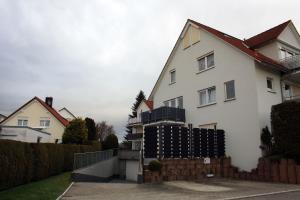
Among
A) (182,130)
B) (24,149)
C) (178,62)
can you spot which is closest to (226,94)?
(182,130)

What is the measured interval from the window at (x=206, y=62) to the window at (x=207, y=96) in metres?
1.82

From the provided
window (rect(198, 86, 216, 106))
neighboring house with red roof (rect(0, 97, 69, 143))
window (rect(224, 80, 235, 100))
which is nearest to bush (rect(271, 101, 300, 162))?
window (rect(224, 80, 235, 100))

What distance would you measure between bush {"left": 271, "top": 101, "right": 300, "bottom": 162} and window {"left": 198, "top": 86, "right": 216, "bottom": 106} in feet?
19.6

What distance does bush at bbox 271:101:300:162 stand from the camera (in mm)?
16375

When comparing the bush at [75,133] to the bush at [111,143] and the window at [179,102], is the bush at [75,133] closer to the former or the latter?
the bush at [111,143]

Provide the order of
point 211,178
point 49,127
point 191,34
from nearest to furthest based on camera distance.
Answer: point 211,178
point 191,34
point 49,127

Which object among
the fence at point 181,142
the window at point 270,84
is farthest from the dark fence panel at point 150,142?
the window at point 270,84

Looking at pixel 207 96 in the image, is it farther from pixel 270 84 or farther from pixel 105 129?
pixel 105 129

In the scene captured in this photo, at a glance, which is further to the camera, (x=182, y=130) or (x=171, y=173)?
(x=182, y=130)

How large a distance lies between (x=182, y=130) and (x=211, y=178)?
3.33 metres

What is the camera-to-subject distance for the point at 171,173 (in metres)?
17.2

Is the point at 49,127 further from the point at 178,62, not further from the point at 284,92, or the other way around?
the point at 284,92

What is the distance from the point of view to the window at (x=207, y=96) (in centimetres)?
2320

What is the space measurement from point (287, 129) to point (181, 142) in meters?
5.96
